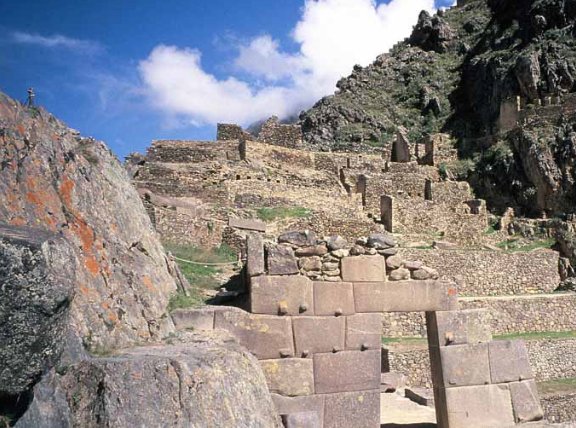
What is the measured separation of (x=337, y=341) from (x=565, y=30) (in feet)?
132

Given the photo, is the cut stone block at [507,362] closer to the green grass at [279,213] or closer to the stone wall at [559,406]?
the stone wall at [559,406]

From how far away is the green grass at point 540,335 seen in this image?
1783 cm

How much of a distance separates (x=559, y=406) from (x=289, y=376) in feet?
35.9

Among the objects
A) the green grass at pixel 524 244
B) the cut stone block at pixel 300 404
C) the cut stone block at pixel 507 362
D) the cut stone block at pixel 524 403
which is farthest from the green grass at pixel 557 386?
the cut stone block at pixel 300 404

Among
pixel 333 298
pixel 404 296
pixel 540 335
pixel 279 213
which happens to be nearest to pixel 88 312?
pixel 333 298

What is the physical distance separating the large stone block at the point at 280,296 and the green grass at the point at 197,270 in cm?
88

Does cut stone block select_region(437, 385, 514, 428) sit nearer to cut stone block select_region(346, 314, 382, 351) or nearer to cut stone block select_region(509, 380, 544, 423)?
cut stone block select_region(509, 380, 544, 423)

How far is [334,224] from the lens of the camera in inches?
761

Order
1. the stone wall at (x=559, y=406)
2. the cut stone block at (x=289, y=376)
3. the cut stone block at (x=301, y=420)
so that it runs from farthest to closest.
A: 1. the stone wall at (x=559, y=406)
2. the cut stone block at (x=289, y=376)
3. the cut stone block at (x=301, y=420)

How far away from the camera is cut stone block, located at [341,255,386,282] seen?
26.5 feet

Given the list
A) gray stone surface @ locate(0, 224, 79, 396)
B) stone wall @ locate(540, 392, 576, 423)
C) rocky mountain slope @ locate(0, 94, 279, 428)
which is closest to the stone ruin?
rocky mountain slope @ locate(0, 94, 279, 428)

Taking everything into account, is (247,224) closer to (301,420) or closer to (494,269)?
(301,420)

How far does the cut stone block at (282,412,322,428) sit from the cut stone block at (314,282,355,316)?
1405 millimetres

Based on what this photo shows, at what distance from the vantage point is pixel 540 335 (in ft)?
60.1
